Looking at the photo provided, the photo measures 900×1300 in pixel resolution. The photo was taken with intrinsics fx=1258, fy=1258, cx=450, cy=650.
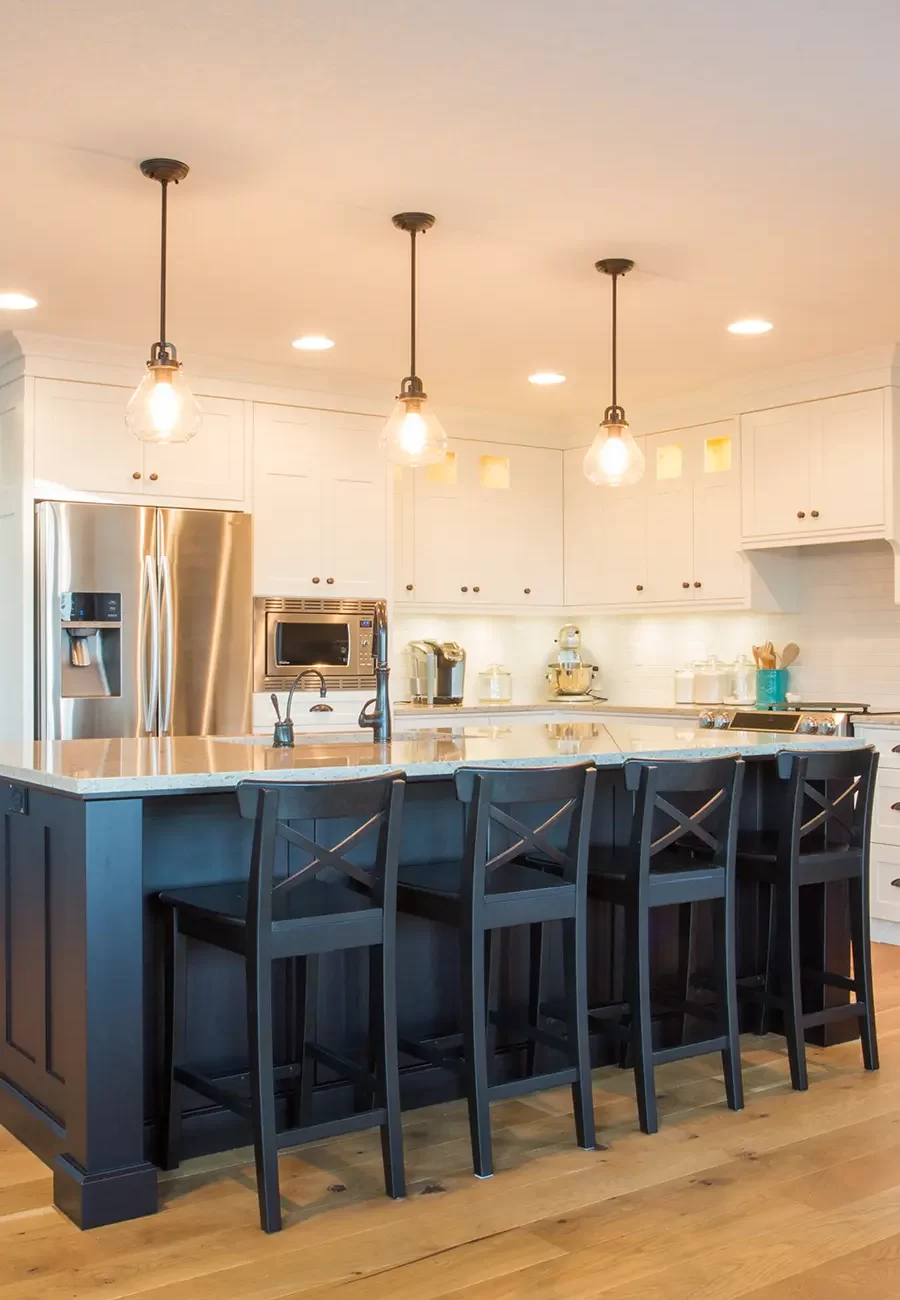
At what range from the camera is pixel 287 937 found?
101 inches

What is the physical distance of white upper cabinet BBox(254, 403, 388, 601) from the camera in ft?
19.0

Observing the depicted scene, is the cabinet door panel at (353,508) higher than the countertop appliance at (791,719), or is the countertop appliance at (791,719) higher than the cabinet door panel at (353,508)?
the cabinet door panel at (353,508)

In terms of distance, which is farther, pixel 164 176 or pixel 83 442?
pixel 83 442

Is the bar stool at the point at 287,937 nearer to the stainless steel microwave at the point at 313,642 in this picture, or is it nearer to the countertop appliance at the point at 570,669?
the stainless steel microwave at the point at 313,642

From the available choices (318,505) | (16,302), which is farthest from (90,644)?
(16,302)

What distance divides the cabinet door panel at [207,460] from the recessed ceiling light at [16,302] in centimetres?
84

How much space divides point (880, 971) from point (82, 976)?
3.28m

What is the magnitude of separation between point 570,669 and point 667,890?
13.4 ft

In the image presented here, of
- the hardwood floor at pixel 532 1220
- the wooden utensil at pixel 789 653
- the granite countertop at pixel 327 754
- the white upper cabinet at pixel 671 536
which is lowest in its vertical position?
the hardwood floor at pixel 532 1220

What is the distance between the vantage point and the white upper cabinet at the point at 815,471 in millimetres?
5453

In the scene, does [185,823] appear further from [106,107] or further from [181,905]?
[106,107]

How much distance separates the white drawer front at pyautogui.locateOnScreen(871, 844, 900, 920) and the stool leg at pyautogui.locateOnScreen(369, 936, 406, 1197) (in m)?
3.21

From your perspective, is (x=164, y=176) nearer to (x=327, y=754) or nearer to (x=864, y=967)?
(x=327, y=754)

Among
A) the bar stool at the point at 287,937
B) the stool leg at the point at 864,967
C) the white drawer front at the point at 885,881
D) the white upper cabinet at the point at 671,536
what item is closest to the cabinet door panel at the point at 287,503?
the white upper cabinet at the point at 671,536
